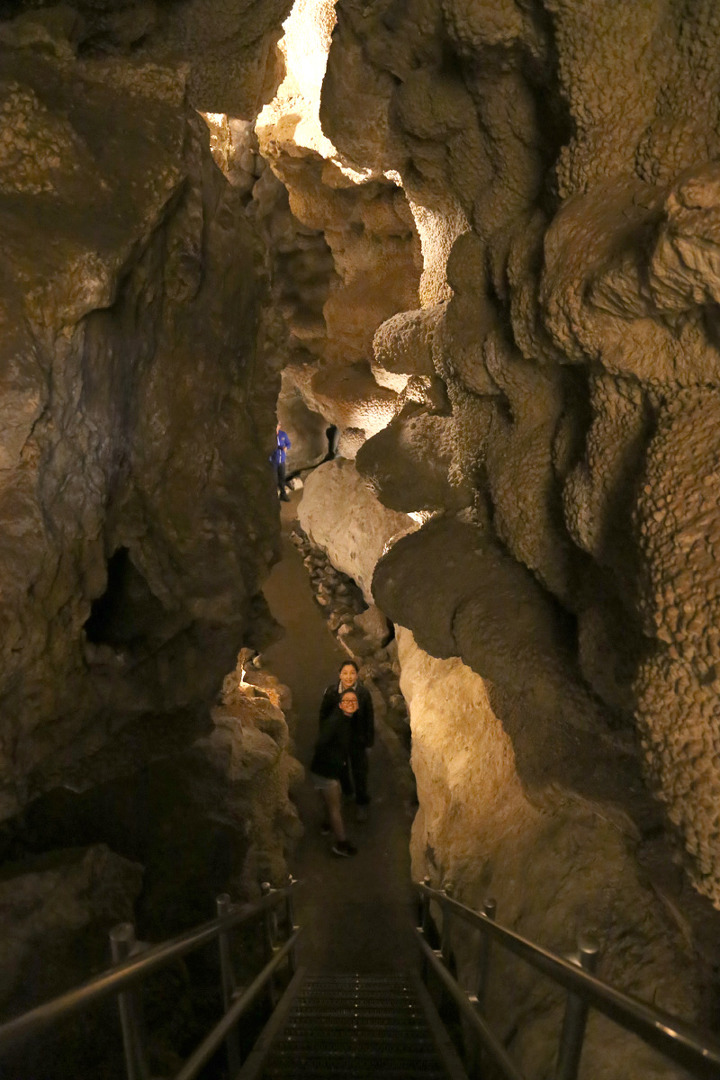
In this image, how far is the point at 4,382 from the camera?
2.54 meters

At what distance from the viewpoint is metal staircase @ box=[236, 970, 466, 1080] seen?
2607 millimetres

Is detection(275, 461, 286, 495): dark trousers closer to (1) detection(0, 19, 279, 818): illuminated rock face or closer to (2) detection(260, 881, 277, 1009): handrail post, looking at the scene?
(1) detection(0, 19, 279, 818): illuminated rock face

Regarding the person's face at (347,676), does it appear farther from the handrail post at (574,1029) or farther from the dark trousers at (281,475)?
the handrail post at (574,1029)

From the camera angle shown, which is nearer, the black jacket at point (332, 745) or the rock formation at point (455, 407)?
the rock formation at point (455, 407)

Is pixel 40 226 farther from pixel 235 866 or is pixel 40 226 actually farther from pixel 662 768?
pixel 235 866

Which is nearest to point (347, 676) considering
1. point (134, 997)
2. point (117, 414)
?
point (117, 414)

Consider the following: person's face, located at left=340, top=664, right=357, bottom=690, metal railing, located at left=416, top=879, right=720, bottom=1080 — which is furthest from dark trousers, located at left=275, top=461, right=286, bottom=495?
metal railing, located at left=416, top=879, right=720, bottom=1080

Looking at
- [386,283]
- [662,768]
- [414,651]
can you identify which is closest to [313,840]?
[414,651]

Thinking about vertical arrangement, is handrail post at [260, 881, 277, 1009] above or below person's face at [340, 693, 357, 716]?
below

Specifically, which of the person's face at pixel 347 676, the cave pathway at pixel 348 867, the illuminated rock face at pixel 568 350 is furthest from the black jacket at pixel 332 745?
the illuminated rock face at pixel 568 350

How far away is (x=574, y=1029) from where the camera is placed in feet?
4.97

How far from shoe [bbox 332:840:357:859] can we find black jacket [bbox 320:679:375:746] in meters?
0.84

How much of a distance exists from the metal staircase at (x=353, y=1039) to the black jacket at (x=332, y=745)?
6.58 feet

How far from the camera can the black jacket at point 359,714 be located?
19.8 feet
